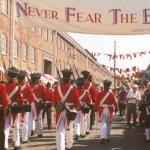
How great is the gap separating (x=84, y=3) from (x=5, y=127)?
321 cm

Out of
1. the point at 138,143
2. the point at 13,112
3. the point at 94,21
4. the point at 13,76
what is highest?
the point at 94,21

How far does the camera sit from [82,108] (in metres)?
13.0

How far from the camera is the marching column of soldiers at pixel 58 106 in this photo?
9250 millimetres

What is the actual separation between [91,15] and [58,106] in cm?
210

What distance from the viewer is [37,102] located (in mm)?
12812

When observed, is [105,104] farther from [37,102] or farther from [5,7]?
[5,7]

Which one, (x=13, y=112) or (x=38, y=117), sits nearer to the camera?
(x=13, y=112)

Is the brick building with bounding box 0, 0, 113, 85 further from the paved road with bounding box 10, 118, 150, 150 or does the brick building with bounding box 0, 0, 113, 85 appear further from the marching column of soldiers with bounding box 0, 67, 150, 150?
the paved road with bounding box 10, 118, 150, 150

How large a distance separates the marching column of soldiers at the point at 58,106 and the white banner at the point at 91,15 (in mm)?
1105

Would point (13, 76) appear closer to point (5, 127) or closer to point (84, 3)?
point (5, 127)

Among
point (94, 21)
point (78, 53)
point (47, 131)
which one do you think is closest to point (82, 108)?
point (47, 131)

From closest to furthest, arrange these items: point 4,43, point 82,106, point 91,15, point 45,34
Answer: point 91,15
point 82,106
point 4,43
point 45,34

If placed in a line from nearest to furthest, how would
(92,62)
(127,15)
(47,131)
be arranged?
1. (127,15)
2. (47,131)
3. (92,62)

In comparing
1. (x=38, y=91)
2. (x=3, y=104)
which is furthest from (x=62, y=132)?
(x=38, y=91)
